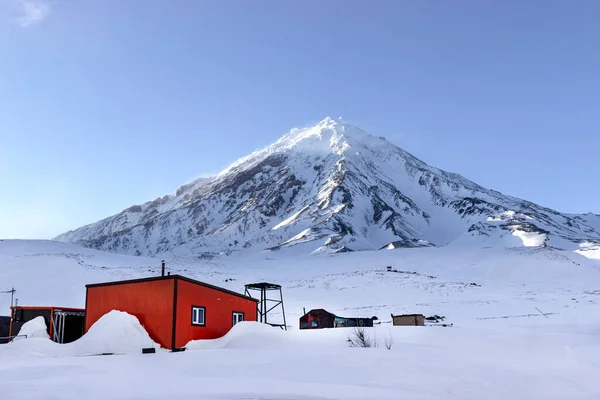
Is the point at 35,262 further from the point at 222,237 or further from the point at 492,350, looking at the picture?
the point at 222,237

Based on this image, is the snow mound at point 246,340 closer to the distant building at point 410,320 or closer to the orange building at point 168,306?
the orange building at point 168,306

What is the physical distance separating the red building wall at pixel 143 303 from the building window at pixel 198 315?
5.24ft

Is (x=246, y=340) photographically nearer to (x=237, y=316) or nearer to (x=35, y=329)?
(x=237, y=316)

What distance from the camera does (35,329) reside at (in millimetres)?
25172

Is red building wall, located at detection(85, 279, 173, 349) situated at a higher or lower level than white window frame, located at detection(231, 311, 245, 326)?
higher

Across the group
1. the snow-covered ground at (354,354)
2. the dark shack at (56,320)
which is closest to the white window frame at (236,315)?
the snow-covered ground at (354,354)

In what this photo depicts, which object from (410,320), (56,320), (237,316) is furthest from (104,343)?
(410,320)

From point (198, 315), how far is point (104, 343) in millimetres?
4426

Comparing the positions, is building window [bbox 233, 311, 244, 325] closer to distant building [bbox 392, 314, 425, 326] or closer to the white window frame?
the white window frame

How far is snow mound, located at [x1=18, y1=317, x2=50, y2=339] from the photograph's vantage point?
2503cm

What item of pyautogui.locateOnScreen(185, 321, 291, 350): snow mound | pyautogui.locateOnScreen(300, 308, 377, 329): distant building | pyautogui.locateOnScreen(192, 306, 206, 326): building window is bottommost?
pyautogui.locateOnScreen(300, 308, 377, 329): distant building

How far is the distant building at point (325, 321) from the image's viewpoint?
38.9 m

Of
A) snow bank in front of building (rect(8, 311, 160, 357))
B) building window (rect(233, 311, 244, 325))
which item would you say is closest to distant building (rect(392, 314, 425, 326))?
building window (rect(233, 311, 244, 325))

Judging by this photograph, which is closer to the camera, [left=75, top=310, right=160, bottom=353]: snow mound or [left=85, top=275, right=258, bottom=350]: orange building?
[left=75, top=310, right=160, bottom=353]: snow mound
